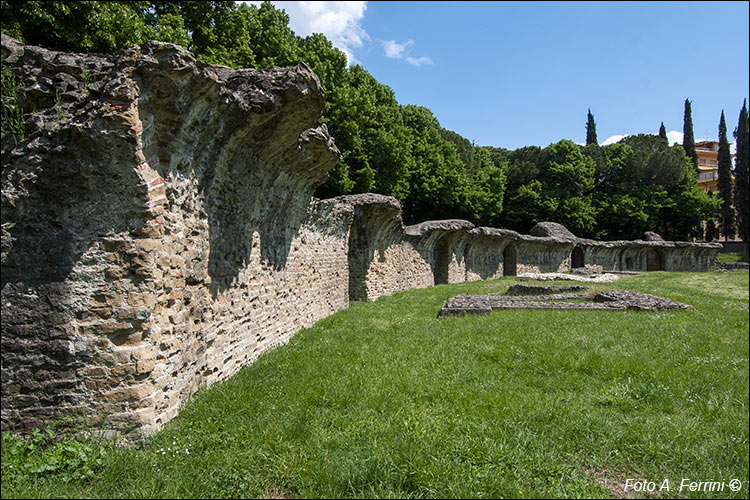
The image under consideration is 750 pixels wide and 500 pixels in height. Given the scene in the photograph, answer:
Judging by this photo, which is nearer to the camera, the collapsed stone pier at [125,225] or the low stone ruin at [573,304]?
the collapsed stone pier at [125,225]

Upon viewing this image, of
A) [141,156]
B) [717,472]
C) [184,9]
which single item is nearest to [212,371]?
[141,156]

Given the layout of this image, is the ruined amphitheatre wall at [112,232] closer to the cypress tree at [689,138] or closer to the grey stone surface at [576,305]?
the grey stone surface at [576,305]

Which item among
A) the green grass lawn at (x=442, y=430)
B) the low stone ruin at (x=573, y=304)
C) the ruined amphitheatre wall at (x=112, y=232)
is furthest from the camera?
the low stone ruin at (x=573, y=304)

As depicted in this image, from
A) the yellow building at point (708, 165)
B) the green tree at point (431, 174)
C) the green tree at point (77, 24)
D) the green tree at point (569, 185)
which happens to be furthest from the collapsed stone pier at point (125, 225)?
the yellow building at point (708, 165)

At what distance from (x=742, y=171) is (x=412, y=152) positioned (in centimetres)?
3316

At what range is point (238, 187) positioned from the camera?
5.64 metres

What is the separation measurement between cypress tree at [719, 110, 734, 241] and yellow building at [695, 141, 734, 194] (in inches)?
249

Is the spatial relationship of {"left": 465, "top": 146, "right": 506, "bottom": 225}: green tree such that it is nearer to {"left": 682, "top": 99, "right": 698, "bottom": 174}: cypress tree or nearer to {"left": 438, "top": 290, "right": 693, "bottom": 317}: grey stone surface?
{"left": 438, "top": 290, "right": 693, "bottom": 317}: grey stone surface

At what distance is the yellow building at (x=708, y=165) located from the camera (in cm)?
5005

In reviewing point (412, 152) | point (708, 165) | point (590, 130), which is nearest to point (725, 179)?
point (590, 130)

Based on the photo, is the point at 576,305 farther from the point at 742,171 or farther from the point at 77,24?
the point at 742,171

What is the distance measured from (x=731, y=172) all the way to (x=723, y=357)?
156ft

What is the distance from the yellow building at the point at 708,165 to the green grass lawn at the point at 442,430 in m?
55.8

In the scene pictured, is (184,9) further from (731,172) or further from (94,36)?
(731,172)
